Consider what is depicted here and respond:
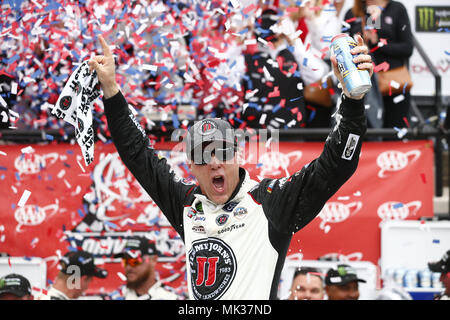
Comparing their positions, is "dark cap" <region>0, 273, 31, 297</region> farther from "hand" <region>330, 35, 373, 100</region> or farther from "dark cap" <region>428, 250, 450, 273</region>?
"hand" <region>330, 35, 373, 100</region>

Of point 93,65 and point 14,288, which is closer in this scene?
point 93,65

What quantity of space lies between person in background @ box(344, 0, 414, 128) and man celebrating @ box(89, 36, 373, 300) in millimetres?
4130

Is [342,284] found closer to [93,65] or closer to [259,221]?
[259,221]

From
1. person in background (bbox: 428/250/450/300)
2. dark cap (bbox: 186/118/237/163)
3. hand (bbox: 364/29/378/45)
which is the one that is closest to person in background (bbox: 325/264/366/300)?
person in background (bbox: 428/250/450/300)

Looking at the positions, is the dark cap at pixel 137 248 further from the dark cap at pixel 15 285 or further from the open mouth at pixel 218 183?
the open mouth at pixel 218 183

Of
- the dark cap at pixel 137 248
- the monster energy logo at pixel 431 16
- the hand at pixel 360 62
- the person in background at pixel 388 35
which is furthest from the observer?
the monster energy logo at pixel 431 16

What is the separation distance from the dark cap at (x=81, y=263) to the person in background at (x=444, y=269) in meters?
3.14

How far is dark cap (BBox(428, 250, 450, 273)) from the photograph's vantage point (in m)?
6.72

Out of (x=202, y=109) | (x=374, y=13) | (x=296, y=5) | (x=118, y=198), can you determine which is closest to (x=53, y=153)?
(x=118, y=198)

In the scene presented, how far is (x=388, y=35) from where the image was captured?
774 cm

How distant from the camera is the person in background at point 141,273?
6738mm

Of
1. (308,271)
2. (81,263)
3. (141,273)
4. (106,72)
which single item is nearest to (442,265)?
(308,271)

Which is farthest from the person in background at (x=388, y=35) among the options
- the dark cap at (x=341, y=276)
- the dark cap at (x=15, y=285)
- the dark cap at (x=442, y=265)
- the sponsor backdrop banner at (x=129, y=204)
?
the dark cap at (x=15, y=285)

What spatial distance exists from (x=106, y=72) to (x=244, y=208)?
1111mm
